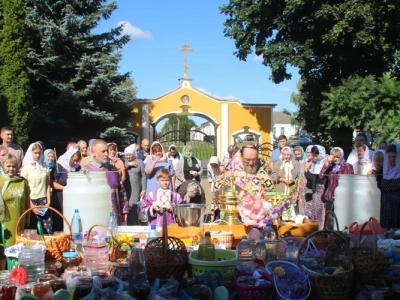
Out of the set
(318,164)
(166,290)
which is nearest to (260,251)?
(166,290)

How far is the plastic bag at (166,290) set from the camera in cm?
248

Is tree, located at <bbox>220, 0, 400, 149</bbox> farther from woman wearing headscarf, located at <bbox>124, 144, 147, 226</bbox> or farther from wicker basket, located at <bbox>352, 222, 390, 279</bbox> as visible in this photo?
wicker basket, located at <bbox>352, 222, 390, 279</bbox>

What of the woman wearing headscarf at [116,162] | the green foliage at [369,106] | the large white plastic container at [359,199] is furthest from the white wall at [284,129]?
the large white plastic container at [359,199]

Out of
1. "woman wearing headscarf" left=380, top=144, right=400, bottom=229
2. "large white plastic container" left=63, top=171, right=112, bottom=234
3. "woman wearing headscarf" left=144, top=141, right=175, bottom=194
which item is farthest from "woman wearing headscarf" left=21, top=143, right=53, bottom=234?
"woman wearing headscarf" left=380, top=144, right=400, bottom=229

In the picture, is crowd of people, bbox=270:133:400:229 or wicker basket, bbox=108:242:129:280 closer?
wicker basket, bbox=108:242:129:280

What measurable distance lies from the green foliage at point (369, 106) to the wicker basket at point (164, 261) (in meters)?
8.40

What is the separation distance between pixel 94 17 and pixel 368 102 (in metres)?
8.73

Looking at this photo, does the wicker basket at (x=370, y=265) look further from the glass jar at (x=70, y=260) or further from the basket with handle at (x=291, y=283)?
the glass jar at (x=70, y=260)

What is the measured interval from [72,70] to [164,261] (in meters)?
13.8

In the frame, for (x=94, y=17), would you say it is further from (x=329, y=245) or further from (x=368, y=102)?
(x=329, y=245)

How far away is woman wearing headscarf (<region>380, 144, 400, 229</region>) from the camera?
6.07 m

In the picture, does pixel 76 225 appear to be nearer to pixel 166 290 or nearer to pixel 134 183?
pixel 166 290

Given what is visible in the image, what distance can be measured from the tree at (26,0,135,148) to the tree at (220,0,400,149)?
5812 millimetres

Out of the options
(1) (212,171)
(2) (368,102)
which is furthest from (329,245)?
(2) (368,102)
